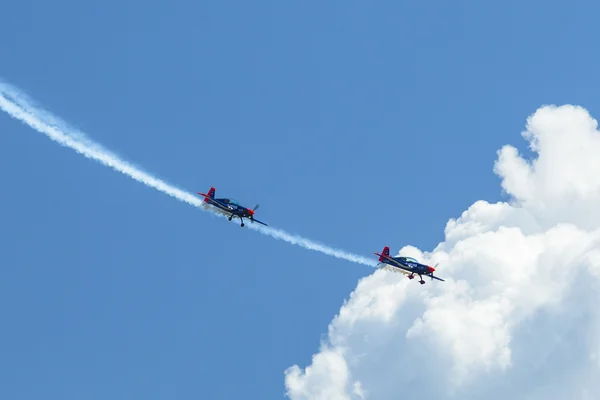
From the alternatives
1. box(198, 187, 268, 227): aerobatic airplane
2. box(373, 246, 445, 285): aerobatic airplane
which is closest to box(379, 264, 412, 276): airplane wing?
box(373, 246, 445, 285): aerobatic airplane

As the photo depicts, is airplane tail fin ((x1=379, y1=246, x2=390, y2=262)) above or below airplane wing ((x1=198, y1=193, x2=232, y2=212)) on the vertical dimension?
above

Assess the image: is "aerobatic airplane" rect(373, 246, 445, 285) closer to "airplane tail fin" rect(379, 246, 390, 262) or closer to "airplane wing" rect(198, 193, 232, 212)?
"airplane tail fin" rect(379, 246, 390, 262)

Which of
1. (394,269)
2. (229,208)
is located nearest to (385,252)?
(394,269)

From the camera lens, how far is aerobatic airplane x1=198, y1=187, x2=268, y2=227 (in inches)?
5866

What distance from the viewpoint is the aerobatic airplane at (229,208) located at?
149000mm

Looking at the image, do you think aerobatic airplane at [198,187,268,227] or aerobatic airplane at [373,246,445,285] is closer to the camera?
aerobatic airplane at [198,187,268,227]

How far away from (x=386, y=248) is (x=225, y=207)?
26.3 meters

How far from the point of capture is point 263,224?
5871 inches

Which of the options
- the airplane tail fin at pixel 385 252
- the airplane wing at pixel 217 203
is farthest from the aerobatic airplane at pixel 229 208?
the airplane tail fin at pixel 385 252

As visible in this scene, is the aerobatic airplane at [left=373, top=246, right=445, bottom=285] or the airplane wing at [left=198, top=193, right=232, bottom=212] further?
the aerobatic airplane at [left=373, top=246, right=445, bottom=285]

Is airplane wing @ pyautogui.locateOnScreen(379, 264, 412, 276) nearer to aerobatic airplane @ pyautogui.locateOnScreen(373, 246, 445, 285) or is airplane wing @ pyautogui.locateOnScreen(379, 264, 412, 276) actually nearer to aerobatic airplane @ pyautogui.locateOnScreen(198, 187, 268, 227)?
aerobatic airplane @ pyautogui.locateOnScreen(373, 246, 445, 285)

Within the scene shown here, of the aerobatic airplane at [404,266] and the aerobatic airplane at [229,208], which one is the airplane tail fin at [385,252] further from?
the aerobatic airplane at [229,208]

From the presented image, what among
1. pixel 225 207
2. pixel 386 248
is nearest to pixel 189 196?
pixel 225 207

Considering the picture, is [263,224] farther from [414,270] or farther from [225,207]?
[414,270]
